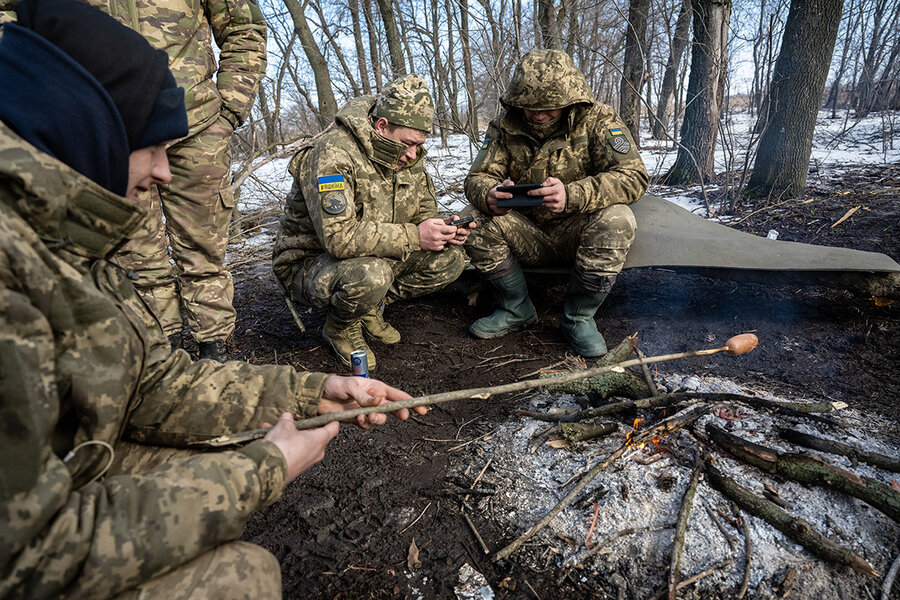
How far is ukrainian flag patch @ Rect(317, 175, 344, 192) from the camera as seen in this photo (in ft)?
10.1

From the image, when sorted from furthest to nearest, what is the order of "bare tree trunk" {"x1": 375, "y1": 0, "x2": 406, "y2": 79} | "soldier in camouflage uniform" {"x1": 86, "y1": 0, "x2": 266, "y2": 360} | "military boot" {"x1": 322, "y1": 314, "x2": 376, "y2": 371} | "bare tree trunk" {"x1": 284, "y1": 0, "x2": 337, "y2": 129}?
"bare tree trunk" {"x1": 375, "y1": 0, "x2": 406, "y2": 79}
"bare tree trunk" {"x1": 284, "y1": 0, "x2": 337, "y2": 129}
"military boot" {"x1": 322, "y1": 314, "x2": 376, "y2": 371}
"soldier in camouflage uniform" {"x1": 86, "y1": 0, "x2": 266, "y2": 360}

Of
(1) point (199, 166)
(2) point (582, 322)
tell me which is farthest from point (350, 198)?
(2) point (582, 322)

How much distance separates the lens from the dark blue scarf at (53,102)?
104cm

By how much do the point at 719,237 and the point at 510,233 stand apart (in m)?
1.51

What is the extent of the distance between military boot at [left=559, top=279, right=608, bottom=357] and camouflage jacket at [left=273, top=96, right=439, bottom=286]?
1186 millimetres

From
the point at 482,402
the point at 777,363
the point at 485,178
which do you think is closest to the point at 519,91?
the point at 485,178

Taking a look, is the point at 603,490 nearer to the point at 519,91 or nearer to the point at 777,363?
the point at 777,363

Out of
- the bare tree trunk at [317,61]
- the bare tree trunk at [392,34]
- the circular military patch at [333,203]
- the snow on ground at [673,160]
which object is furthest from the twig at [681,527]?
the bare tree trunk at [392,34]

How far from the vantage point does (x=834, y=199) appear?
5.61 metres

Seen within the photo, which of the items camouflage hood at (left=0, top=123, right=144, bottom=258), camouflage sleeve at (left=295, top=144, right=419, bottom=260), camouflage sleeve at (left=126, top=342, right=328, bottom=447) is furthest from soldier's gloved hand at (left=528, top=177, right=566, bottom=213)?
camouflage hood at (left=0, top=123, right=144, bottom=258)

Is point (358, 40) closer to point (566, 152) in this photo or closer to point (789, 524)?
point (566, 152)

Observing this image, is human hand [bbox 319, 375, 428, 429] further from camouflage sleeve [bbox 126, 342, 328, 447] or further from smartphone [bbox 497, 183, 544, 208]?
smartphone [bbox 497, 183, 544, 208]

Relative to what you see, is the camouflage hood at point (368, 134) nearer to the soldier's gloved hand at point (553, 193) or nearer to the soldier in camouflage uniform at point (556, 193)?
the soldier in camouflage uniform at point (556, 193)

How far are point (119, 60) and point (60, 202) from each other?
0.39 meters
